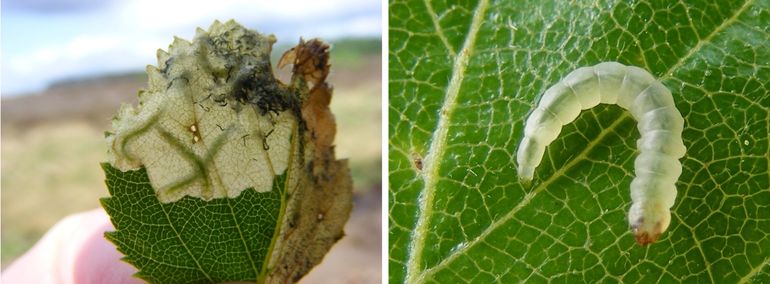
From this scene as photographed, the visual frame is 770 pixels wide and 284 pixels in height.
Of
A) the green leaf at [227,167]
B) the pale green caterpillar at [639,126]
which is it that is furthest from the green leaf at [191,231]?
the pale green caterpillar at [639,126]

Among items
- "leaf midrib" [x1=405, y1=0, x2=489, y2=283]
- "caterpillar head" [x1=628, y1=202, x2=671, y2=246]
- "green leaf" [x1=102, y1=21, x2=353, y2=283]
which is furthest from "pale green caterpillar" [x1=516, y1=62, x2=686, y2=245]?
"green leaf" [x1=102, y1=21, x2=353, y2=283]

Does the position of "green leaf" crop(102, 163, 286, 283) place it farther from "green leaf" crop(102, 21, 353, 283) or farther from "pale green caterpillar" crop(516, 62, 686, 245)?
"pale green caterpillar" crop(516, 62, 686, 245)

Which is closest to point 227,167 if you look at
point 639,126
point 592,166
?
point 592,166

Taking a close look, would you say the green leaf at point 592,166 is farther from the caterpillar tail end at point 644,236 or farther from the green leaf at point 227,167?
the green leaf at point 227,167

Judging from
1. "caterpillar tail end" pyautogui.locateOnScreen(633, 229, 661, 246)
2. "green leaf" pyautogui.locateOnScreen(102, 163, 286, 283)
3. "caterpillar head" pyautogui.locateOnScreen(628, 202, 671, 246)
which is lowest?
"caterpillar tail end" pyautogui.locateOnScreen(633, 229, 661, 246)

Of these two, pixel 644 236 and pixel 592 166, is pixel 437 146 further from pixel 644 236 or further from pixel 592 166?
pixel 644 236
